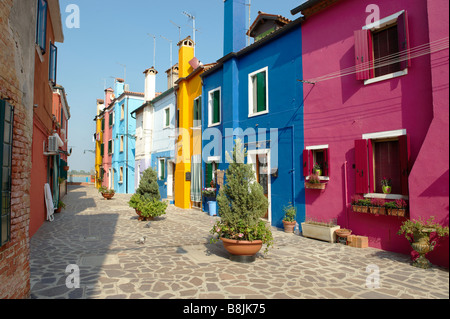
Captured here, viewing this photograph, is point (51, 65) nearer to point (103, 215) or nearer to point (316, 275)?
point (103, 215)

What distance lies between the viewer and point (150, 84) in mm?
23859

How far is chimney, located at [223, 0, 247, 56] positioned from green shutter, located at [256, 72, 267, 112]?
233 cm

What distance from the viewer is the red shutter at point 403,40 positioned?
668cm

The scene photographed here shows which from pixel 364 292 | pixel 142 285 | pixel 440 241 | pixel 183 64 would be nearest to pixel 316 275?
pixel 364 292

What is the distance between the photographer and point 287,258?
658cm

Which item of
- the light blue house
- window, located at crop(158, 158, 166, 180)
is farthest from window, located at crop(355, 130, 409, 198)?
window, located at crop(158, 158, 166, 180)

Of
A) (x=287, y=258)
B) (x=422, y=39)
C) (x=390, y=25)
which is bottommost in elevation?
(x=287, y=258)

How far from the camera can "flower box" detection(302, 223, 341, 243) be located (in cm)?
800

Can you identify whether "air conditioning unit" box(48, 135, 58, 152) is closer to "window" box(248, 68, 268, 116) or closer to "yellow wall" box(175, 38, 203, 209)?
"yellow wall" box(175, 38, 203, 209)

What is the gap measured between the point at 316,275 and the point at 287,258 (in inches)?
47.9

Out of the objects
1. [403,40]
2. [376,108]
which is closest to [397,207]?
[376,108]

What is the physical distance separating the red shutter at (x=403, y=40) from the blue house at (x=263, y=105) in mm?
3229

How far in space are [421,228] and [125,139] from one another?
82.8 ft

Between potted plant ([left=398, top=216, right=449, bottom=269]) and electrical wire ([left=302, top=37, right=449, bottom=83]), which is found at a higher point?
electrical wire ([left=302, top=37, right=449, bottom=83])
